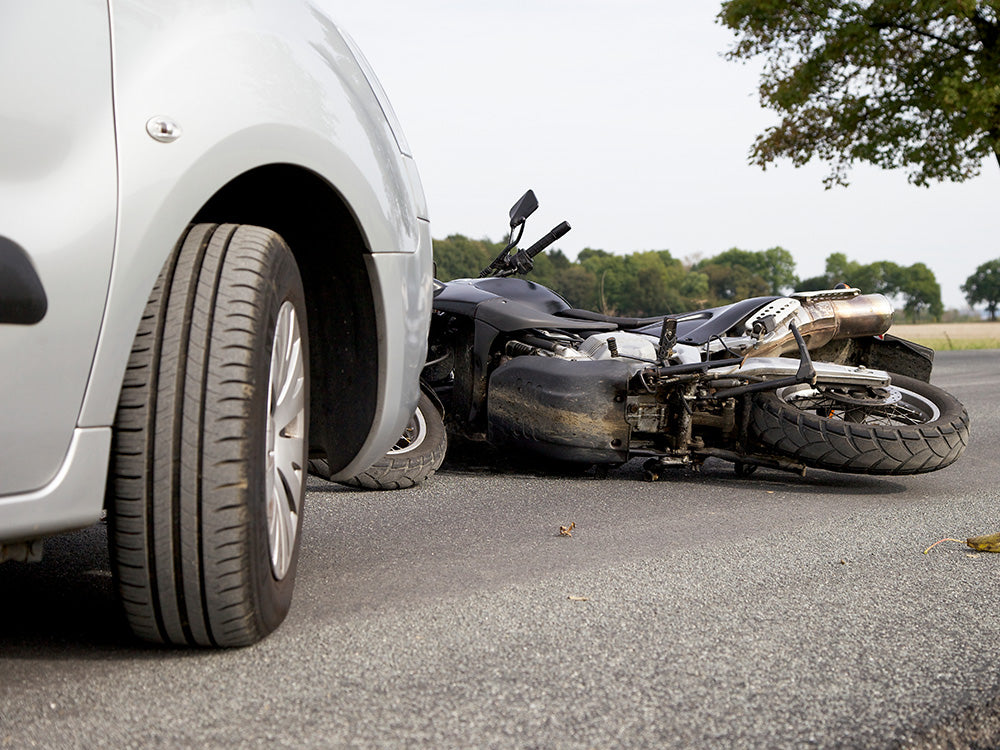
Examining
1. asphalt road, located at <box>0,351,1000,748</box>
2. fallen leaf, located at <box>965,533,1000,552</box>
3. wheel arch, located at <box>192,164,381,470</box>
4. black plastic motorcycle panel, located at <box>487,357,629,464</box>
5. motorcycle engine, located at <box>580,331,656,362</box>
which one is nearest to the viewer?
asphalt road, located at <box>0,351,1000,748</box>

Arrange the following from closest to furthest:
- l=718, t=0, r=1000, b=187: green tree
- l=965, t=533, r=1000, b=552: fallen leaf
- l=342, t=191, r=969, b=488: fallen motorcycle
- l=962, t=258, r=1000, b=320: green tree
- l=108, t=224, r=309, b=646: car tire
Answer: l=108, t=224, r=309, b=646: car tire, l=965, t=533, r=1000, b=552: fallen leaf, l=342, t=191, r=969, b=488: fallen motorcycle, l=718, t=0, r=1000, b=187: green tree, l=962, t=258, r=1000, b=320: green tree

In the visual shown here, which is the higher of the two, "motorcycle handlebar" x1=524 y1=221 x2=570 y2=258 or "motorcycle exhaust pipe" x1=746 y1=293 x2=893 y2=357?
"motorcycle handlebar" x1=524 y1=221 x2=570 y2=258

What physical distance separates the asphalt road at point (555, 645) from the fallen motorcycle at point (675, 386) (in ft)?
2.45

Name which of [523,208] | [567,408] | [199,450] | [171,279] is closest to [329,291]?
[171,279]

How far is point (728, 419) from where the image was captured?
505 centimetres

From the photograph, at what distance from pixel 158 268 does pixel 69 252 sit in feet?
0.63

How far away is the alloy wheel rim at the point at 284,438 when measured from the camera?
7.70 feet

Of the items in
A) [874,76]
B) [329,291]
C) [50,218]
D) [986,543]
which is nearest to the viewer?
[50,218]

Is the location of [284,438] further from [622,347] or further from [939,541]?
[622,347]

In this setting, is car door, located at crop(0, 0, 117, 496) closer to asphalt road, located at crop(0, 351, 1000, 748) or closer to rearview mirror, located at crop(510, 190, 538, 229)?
asphalt road, located at crop(0, 351, 1000, 748)

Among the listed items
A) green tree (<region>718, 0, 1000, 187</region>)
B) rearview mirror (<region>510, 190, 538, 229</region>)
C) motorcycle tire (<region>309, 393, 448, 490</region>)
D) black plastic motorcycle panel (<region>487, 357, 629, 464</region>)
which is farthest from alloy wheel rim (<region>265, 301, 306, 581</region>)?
green tree (<region>718, 0, 1000, 187</region>)

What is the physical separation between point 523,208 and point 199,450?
3519mm

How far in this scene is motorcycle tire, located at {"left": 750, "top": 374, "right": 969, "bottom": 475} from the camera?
4641mm

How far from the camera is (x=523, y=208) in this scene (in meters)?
5.36
